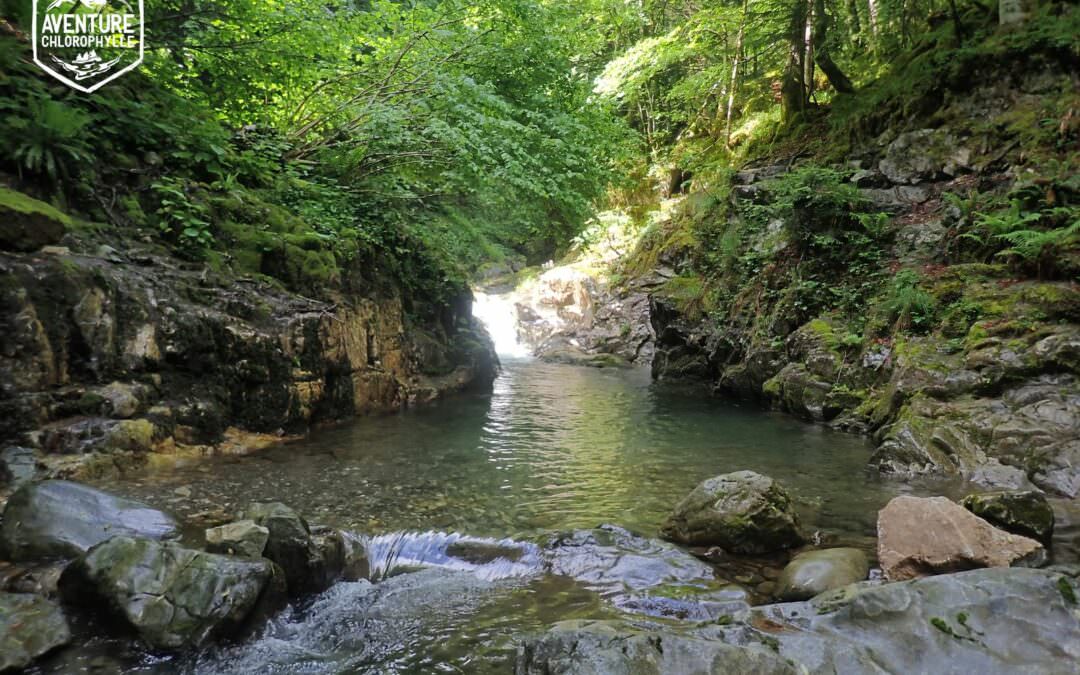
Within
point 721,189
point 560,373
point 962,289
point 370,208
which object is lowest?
point 560,373

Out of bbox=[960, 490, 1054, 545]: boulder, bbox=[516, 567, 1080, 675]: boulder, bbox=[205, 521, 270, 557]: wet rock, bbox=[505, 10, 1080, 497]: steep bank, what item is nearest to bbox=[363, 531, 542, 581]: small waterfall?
bbox=[205, 521, 270, 557]: wet rock

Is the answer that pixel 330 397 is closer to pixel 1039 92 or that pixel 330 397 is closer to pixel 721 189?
pixel 721 189

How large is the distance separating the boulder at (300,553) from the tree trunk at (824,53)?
17060 millimetres

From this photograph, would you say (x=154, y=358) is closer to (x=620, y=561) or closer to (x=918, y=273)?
(x=620, y=561)

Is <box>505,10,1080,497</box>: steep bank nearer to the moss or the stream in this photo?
the stream

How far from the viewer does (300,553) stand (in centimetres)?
426

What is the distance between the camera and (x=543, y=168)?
418 inches

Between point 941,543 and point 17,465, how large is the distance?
7.37m

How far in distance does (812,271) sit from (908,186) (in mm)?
2742

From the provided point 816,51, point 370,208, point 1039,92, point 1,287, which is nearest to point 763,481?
point 1,287

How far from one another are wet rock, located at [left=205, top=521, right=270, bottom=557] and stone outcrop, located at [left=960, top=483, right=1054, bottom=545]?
5502 mm

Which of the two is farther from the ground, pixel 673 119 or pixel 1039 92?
pixel 673 119

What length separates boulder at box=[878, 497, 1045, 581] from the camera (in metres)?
4.02

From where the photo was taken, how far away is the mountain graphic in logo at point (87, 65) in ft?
23.6
